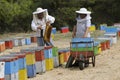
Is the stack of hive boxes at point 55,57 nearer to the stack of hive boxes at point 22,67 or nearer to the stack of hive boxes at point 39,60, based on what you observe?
the stack of hive boxes at point 39,60

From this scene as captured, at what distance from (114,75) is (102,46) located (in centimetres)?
744

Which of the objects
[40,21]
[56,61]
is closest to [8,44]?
[40,21]

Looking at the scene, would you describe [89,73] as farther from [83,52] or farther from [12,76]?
[12,76]

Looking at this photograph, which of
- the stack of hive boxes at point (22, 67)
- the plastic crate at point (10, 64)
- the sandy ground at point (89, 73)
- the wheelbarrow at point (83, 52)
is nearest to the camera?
the plastic crate at point (10, 64)

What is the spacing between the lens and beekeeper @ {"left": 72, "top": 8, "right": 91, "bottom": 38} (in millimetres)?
12633

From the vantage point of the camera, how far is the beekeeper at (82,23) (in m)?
12.6

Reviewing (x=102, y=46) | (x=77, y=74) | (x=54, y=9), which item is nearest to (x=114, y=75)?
(x=77, y=74)

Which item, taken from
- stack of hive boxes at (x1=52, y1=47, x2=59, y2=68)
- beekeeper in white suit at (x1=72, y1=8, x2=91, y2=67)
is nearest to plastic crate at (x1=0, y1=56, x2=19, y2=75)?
stack of hive boxes at (x1=52, y1=47, x2=59, y2=68)

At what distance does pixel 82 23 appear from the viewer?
12844 mm

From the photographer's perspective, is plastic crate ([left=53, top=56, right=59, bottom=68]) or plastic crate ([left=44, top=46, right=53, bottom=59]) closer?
plastic crate ([left=44, top=46, right=53, bottom=59])

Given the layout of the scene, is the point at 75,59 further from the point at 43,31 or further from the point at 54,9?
the point at 54,9

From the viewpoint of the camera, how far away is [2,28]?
37281 millimetres

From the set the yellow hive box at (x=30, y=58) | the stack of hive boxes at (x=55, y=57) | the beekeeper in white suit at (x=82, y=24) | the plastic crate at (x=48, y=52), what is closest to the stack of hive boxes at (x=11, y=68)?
the yellow hive box at (x=30, y=58)

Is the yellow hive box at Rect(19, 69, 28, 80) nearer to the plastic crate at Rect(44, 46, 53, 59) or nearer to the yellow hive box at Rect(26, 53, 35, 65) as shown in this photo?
the yellow hive box at Rect(26, 53, 35, 65)
